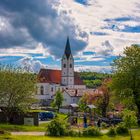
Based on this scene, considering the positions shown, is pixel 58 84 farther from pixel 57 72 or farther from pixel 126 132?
pixel 126 132

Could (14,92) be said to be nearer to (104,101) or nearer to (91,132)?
(91,132)

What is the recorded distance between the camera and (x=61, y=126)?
46.6 meters

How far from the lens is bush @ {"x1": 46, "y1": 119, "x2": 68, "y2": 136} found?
46188 millimetres

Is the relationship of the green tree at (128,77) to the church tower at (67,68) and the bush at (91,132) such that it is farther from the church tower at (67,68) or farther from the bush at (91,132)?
the church tower at (67,68)

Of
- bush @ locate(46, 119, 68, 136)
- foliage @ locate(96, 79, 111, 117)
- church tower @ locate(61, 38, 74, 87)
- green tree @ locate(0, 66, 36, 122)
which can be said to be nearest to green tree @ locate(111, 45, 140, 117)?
foliage @ locate(96, 79, 111, 117)

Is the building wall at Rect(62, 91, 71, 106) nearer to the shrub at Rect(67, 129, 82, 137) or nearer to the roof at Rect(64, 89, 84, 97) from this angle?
the roof at Rect(64, 89, 84, 97)

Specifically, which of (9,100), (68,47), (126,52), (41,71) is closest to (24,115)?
(9,100)

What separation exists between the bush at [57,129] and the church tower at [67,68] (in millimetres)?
115472

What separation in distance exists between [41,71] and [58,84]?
376 inches

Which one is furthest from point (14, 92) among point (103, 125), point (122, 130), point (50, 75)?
point (50, 75)

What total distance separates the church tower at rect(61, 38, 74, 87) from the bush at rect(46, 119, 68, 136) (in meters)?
115

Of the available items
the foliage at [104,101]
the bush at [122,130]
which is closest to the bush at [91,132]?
the bush at [122,130]

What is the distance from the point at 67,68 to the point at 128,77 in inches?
4002

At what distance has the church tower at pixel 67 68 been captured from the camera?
537ft
